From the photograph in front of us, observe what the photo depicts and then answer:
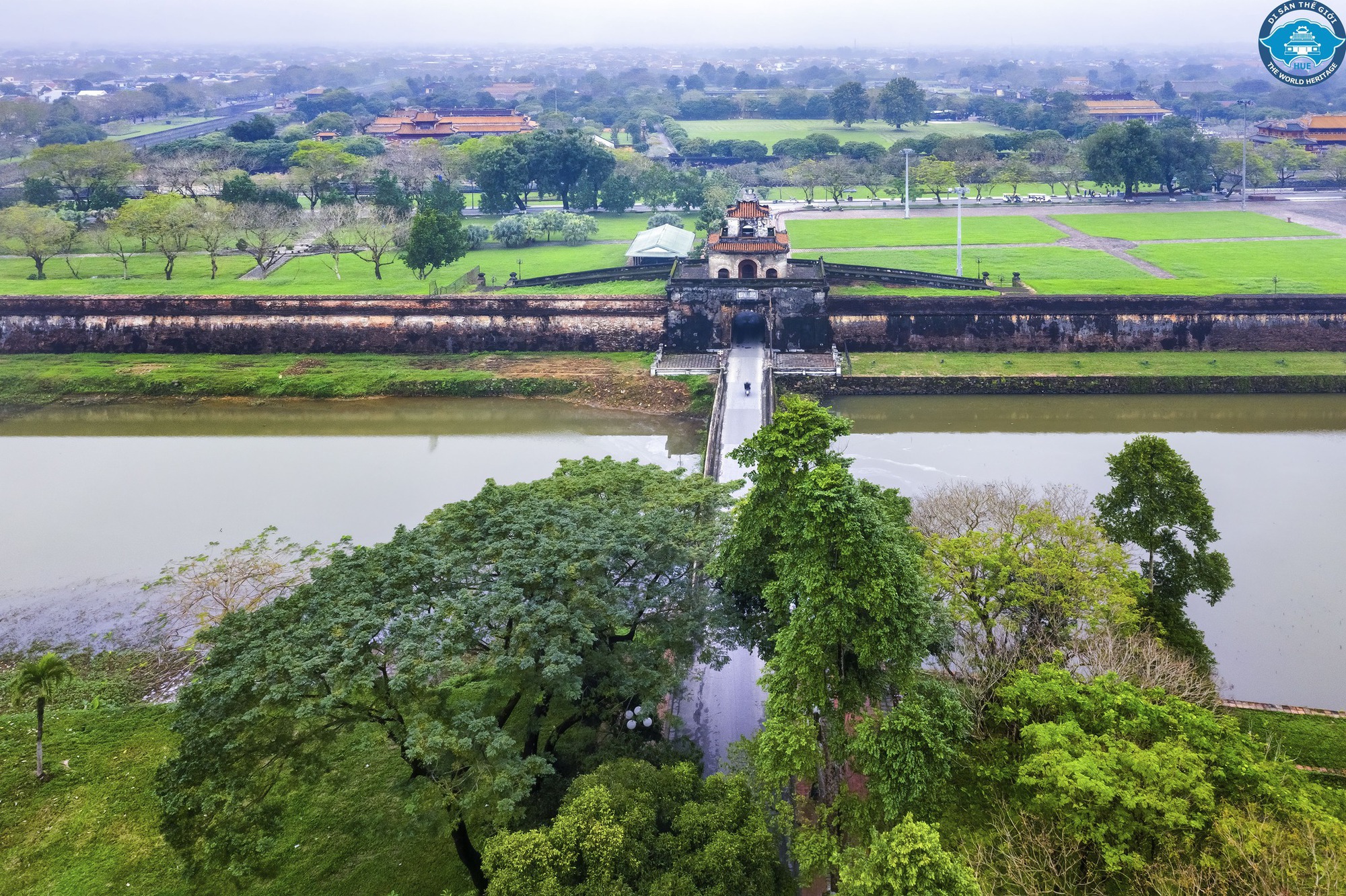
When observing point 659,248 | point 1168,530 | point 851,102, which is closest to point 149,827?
point 1168,530

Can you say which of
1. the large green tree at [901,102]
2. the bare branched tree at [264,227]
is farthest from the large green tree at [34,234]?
the large green tree at [901,102]

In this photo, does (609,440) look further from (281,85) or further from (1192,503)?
(281,85)

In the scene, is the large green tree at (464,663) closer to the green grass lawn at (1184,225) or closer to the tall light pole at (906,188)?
the green grass lawn at (1184,225)

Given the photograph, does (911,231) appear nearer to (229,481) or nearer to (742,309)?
(742,309)

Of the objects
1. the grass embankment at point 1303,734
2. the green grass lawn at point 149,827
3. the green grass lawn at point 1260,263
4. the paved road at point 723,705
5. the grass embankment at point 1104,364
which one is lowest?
the green grass lawn at point 149,827

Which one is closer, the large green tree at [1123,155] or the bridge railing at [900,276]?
the bridge railing at [900,276]

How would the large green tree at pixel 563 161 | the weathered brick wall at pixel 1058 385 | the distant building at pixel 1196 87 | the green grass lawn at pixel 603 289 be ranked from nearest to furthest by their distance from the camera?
the weathered brick wall at pixel 1058 385, the green grass lawn at pixel 603 289, the large green tree at pixel 563 161, the distant building at pixel 1196 87
